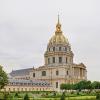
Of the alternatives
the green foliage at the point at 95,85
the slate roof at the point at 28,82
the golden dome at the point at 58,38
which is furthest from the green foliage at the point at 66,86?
the golden dome at the point at 58,38

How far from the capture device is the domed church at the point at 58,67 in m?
114

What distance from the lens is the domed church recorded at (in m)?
114

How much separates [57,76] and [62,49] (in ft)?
31.8

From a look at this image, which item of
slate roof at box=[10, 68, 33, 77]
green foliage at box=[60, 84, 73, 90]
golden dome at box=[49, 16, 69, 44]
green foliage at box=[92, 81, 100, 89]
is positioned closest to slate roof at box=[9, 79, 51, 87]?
green foliage at box=[60, 84, 73, 90]

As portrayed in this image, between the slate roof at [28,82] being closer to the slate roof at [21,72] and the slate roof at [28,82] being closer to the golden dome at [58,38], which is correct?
the golden dome at [58,38]

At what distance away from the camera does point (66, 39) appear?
122 meters

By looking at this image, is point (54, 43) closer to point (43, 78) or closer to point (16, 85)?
point (43, 78)

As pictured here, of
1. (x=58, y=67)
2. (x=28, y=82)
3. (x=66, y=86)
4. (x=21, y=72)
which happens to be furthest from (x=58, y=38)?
(x=66, y=86)

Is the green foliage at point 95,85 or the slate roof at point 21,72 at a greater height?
the slate roof at point 21,72

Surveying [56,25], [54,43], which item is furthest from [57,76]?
[56,25]

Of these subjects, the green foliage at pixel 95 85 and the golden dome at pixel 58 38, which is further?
the golden dome at pixel 58 38

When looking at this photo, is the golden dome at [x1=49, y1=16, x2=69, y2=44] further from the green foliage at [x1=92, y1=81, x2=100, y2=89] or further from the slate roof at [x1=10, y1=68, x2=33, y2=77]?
the green foliage at [x1=92, y1=81, x2=100, y2=89]

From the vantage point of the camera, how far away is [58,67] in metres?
115

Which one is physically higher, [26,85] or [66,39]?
[66,39]
